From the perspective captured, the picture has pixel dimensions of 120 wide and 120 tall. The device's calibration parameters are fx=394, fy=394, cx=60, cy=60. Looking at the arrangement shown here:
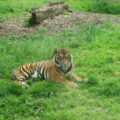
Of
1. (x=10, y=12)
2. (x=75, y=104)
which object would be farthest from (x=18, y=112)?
(x=10, y=12)

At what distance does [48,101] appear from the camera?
6.72 meters

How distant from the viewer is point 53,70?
25.6 ft

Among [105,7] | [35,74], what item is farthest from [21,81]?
[105,7]

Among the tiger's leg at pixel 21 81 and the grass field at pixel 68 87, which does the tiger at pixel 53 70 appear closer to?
the tiger's leg at pixel 21 81

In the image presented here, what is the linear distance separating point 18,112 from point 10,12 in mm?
10456

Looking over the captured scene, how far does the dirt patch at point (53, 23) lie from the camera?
12547 millimetres

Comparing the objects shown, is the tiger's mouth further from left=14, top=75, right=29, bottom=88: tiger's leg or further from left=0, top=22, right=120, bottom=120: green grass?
left=14, top=75, right=29, bottom=88: tiger's leg

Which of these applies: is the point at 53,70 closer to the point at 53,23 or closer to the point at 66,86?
the point at 66,86

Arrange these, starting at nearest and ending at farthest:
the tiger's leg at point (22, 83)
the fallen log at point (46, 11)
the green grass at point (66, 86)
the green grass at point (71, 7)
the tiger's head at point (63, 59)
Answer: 1. the green grass at point (66, 86)
2. the tiger's leg at point (22, 83)
3. the tiger's head at point (63, 59)
4. the fallen log at point (46, 11)
5. the green grass at point (71, 7)

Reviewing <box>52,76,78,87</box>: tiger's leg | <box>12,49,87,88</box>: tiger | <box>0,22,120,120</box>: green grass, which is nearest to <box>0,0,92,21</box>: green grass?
<box>0,22,120,120</box>: green grass

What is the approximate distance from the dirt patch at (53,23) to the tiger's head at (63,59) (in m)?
4.60

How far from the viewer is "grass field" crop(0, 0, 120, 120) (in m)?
6.36

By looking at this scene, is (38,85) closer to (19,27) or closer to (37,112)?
(37,112)

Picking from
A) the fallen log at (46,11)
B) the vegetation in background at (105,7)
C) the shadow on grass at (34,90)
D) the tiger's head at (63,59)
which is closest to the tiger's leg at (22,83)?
the shadow on grass at (34,90)
